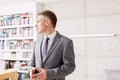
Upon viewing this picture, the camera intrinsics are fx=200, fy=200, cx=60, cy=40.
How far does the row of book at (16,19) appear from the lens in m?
3.95

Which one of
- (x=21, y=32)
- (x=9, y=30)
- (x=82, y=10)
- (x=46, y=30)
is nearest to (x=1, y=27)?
(x=9, y=30)

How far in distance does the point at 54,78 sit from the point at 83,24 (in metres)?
2.01

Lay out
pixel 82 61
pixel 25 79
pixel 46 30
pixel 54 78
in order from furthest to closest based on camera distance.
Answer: pixel 25 79
pixel 82 61
pixel 46 30
pixel 54 78

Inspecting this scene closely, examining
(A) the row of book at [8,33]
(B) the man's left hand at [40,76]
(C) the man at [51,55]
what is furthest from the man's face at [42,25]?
(A) the row of book at [8,33]

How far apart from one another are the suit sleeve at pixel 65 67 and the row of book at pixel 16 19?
2.40 metres

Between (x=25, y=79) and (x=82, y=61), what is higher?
(x=82, y=61)

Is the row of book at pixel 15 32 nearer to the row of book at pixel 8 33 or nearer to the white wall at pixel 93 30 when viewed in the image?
the row of book at pixel 8 33

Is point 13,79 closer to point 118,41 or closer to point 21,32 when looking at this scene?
point 118,41

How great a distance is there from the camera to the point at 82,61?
3432 mm

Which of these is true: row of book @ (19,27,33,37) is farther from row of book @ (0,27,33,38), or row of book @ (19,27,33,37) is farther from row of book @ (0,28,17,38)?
row of book @ (0,28,17,38)

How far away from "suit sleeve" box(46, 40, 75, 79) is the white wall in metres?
1.67

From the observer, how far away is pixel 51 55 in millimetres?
1628

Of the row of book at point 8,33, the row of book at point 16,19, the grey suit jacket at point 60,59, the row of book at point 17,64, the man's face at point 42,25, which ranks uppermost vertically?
the row of book at point 16,19

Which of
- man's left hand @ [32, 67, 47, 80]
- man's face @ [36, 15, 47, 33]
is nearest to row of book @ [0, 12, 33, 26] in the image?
man's face @ [36, 15, 47, 33]
